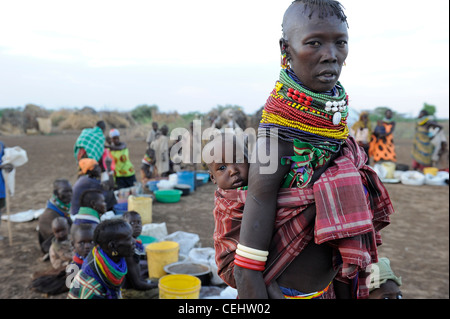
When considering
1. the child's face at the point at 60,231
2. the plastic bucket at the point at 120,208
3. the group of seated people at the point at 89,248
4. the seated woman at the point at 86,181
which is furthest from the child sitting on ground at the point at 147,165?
the child's face at the point at 60,231

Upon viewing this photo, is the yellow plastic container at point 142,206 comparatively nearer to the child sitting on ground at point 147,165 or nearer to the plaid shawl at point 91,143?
the plaid shawl at point 91,143

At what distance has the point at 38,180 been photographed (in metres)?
9.70

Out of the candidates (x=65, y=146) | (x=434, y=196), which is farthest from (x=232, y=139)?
(x=65, y=146)

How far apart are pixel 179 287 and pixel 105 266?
847 millimetres

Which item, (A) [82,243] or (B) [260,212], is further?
(A) [82,243]

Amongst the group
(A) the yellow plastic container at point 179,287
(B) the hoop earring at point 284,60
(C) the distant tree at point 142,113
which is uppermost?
(C) the distant tree at point 142,113

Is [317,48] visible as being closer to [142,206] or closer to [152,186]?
[142,206]

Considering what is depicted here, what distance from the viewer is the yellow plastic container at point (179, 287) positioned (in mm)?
2855

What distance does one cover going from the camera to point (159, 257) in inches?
149

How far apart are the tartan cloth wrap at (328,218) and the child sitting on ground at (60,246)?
3.59 metres

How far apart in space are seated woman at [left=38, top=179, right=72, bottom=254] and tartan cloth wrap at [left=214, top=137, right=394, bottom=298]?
158 inches

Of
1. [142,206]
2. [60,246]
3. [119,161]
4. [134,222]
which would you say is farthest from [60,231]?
[119,161]

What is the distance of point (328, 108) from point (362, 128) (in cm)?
1013

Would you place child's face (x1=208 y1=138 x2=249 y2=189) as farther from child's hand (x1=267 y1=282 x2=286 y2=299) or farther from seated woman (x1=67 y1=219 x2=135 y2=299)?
seated woman (x1=67 y1=219 x2=135 y2=299)
